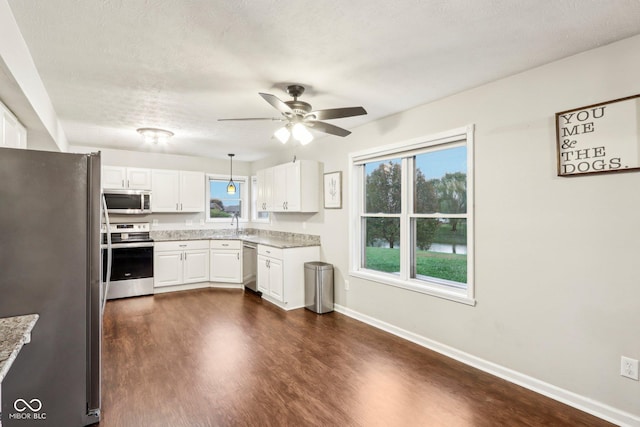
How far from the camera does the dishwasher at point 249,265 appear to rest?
5258mm

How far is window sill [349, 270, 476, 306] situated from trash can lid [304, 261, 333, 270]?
37 cm

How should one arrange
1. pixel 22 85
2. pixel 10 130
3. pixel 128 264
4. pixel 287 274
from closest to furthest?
pixel 22 85 → pixel 10 130 → pixel 287 274 → pixel 128 264

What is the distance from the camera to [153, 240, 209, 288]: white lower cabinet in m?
5.36

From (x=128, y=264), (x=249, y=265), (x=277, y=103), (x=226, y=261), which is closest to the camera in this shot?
(x=277, y=103)

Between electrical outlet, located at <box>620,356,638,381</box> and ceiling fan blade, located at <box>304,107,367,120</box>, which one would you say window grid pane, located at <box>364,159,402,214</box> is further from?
electrical outlet, located at <box>620,356,638,381</box>

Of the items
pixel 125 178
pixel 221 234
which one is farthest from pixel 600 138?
pixel 125 178

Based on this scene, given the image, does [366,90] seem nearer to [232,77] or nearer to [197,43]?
[232,77]

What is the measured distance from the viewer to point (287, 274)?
14.6 ft

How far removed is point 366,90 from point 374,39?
0.86 m

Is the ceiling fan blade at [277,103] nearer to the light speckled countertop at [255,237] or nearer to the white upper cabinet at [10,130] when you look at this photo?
the white upper cabinet at [10,130]

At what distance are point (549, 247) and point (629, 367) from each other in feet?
2.79

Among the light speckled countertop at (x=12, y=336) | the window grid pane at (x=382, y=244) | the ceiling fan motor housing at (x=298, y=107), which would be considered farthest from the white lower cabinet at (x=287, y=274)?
the light speckled countertop at (x=12, y=336)

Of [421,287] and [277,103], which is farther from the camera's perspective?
[421,287]
